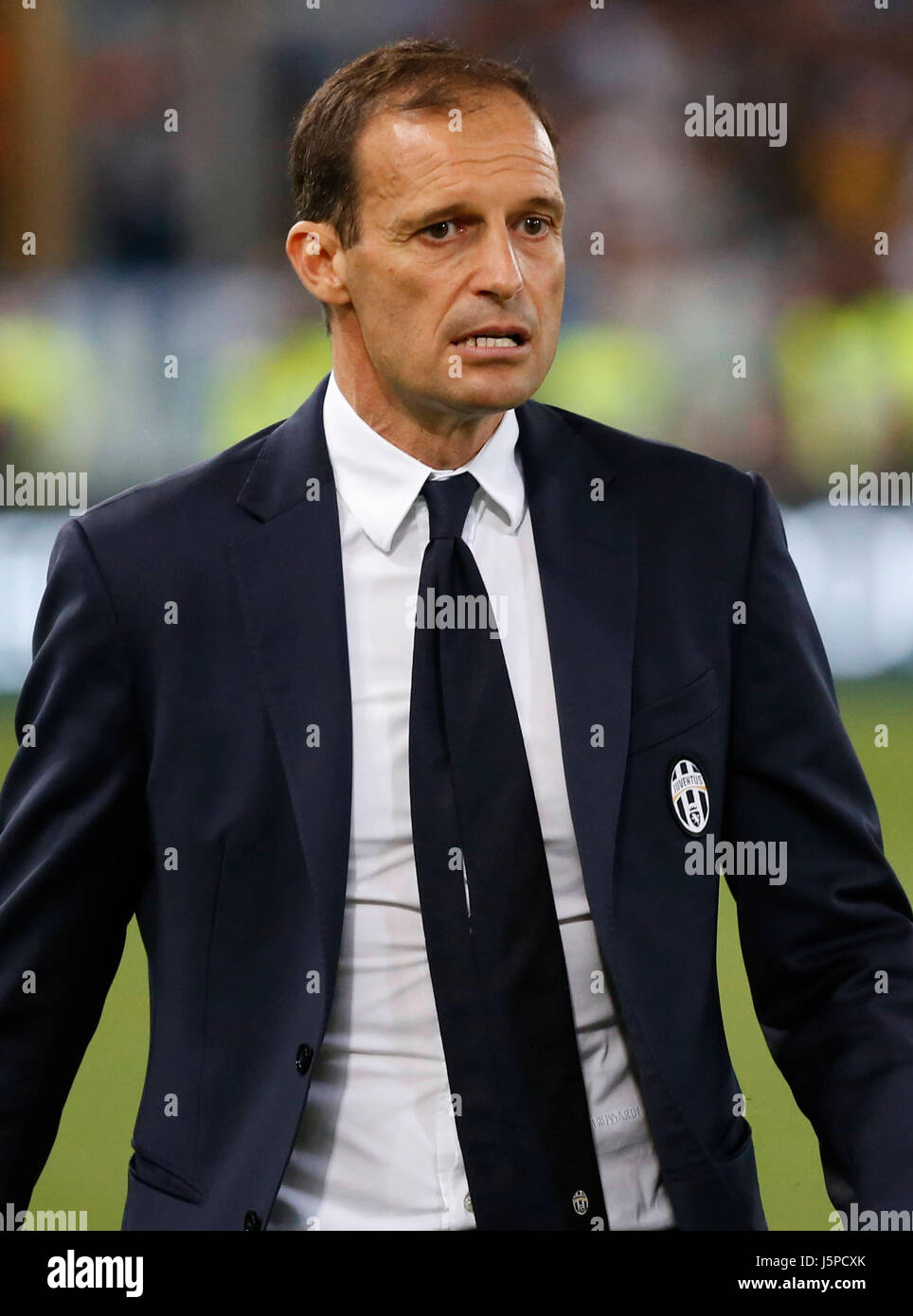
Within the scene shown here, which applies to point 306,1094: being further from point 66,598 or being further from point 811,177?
point 811,177

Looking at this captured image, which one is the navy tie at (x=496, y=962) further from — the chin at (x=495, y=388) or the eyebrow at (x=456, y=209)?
the eyebrow at (x=456, y=209)

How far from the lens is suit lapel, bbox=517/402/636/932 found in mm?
1317

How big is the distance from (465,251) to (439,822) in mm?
436

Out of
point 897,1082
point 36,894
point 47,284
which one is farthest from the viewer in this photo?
point 47,284

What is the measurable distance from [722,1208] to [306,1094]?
0.31 meters

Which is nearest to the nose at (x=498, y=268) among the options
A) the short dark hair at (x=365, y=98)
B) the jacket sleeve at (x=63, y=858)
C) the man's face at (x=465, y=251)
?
the man's face at (x=465, y=251)

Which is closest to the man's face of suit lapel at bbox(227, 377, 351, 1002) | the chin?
the chin

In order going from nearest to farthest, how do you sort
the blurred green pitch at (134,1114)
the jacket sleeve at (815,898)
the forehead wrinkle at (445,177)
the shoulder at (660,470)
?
1. the jacket sleeve at (815,898)
2. the forehead wrinkle at (445,177)
3. the shoulder at (660,470)
4. the blurred green pitch at (134,1114)

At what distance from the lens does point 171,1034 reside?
52.9 inches

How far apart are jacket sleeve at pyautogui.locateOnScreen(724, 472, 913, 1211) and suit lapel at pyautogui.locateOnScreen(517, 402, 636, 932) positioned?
106 mm

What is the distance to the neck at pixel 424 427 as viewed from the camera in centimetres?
146

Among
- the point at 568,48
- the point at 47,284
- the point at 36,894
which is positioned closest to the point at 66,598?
the point at 36,894

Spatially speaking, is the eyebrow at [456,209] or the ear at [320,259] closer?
the eyebrow at [456,209]

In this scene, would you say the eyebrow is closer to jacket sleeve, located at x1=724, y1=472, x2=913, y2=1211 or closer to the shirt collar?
the shirt collar
